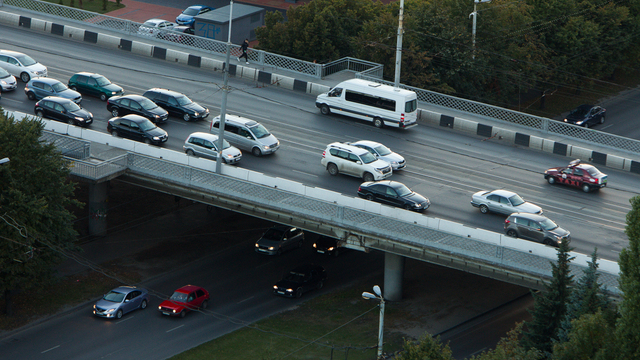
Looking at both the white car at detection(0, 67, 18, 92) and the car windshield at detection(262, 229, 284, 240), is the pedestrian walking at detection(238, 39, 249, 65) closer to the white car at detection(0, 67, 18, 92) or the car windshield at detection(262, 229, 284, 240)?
the white car at detection(0, 67, 18, 92)

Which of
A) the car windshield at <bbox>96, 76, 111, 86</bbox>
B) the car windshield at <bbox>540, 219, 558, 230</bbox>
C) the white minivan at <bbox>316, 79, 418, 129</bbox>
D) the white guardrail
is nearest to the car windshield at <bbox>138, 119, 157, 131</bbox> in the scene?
the white guardrail

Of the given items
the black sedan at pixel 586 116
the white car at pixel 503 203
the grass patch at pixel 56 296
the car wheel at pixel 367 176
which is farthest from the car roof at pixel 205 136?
the black sedan at pixel 586 116

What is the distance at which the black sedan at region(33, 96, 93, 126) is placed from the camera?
44.9 metres

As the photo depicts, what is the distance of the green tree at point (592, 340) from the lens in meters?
26.8

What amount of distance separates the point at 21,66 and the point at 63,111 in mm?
7757

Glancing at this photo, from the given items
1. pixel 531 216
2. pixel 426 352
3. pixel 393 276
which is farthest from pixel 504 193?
pixel 426 352

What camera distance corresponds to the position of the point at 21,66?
50.6m

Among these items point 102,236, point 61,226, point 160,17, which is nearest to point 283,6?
point 160,17

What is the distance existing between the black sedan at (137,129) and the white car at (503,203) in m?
16.5

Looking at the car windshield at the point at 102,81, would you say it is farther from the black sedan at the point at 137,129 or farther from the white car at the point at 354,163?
the white car at the point at 354,163

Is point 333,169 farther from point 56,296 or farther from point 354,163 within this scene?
point 56,296

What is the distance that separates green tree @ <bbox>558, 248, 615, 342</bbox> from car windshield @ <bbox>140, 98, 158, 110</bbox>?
2515cm

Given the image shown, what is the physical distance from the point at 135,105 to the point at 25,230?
1203cm

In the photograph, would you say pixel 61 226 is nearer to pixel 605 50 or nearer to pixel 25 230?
pixel 25 230
